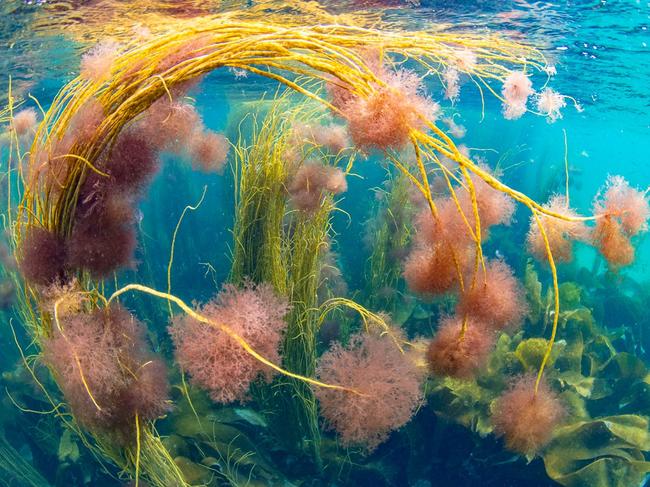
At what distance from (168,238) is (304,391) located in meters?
11.2

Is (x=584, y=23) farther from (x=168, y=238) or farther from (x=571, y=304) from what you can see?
(x=168, y=238)

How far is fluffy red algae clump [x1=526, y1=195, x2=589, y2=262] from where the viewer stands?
3024 mm

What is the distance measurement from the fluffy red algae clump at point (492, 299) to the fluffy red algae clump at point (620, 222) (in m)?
0.67

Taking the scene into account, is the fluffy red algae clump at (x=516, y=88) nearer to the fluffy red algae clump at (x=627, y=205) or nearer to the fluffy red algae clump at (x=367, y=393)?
the fluffy red algae clump at (x=627, y=205)

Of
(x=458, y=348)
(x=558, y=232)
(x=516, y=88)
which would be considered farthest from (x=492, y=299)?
(x=516, y=88)

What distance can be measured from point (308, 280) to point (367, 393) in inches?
68.4

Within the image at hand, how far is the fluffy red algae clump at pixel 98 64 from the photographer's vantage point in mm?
2662

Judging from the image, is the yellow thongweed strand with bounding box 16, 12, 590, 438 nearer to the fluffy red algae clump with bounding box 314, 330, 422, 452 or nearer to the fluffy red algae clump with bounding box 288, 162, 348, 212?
the fluffy red algae clump with bounding box 314, 330, 422, 452

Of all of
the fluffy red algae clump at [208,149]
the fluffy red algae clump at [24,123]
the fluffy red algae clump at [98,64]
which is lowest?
the fluffy red algae clump at [208,149]

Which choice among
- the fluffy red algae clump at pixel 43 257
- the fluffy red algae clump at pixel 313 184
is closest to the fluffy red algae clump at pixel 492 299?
the fluffy red algae clump at pixel 313 184

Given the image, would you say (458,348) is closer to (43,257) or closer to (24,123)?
(43,257)

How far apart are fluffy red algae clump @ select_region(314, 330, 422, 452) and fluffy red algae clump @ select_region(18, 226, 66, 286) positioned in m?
1.95

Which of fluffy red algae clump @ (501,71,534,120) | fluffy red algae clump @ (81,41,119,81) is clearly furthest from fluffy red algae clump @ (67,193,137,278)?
fluffy red algae clump @ (501,71,534,120)

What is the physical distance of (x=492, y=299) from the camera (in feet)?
9.41
